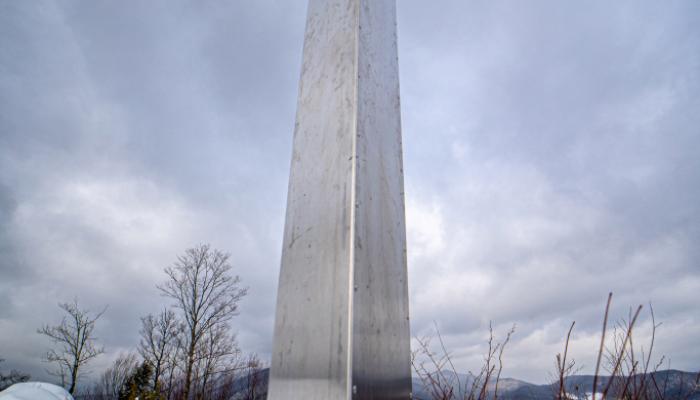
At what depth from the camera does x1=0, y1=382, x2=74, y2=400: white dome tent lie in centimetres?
223

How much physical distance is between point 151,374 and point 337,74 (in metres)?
23.7

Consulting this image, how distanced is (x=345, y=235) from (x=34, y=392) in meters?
2.52

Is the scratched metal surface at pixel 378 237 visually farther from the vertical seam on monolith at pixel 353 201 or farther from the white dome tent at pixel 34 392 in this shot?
the white dome tent at pixel 34 392

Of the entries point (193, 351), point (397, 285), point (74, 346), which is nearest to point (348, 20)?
point (397, 285)

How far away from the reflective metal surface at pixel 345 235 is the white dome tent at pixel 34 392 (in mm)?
1983

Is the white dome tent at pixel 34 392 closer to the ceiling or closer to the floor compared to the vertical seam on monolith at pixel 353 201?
closer to the floor

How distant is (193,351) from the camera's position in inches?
664

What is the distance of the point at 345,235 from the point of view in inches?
55.5

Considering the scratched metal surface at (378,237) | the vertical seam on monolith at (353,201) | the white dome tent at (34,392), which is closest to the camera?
the vertical seam on monolith at (353,201)

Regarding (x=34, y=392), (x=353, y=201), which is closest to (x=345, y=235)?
(x=353, y=201)

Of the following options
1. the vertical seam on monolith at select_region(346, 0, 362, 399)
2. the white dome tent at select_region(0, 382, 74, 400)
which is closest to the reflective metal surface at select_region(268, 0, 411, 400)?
the vertical seam on monolith at select_region(346, 0, 362, 399)

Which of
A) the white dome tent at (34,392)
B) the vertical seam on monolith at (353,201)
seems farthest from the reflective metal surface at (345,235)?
the white dome tent at (34,392)

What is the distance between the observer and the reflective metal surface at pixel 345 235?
1289mm

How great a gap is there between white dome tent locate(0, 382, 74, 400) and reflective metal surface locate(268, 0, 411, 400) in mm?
1983
